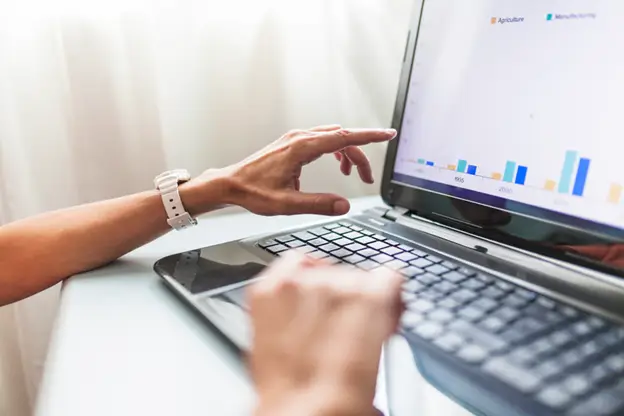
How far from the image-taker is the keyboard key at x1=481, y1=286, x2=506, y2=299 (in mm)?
478

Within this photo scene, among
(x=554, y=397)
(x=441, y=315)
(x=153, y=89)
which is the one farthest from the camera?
(x=153, y=89)

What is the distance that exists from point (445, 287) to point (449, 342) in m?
0.10

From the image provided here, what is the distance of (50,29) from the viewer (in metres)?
0.75

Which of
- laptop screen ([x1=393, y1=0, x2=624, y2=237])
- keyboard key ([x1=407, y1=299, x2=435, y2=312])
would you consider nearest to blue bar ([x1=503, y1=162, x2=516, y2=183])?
laptop screen ([x1=393, y1=0, x2=624, y2=237])

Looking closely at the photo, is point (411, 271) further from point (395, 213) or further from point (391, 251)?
point (395, 213)

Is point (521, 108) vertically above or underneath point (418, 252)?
above

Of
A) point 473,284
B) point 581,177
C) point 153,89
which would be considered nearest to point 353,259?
point 473,284

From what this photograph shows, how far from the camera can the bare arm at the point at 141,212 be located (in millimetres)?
585

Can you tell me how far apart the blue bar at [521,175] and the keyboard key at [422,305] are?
200 millimetres

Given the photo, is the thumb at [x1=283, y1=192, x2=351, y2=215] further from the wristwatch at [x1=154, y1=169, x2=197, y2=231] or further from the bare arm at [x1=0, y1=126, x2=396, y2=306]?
the wristwatch at [x1=154, y1=169, x2=197, y2=231]

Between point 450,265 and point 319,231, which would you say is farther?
point 319,231

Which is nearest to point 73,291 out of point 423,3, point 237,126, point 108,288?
point 108,288

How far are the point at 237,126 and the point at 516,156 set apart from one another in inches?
17.3

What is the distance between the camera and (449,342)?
400 millimetres
